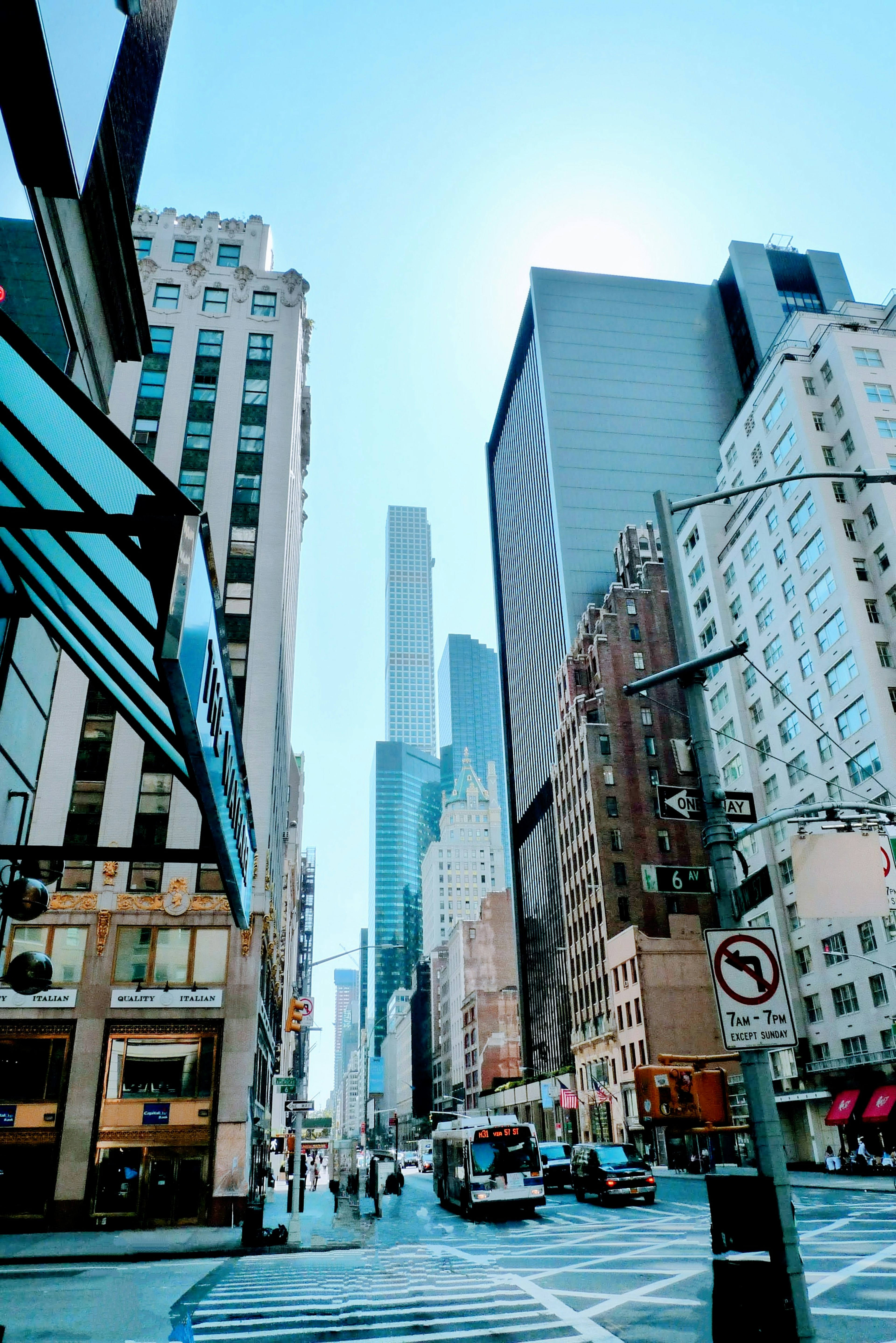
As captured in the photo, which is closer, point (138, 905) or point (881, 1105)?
point (138, 905)

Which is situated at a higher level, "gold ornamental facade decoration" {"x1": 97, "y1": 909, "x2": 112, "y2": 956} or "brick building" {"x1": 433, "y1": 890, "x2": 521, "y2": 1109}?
"brick building" {"x1": 433, "y1": 890, "x2": 521, "y2": 1109}

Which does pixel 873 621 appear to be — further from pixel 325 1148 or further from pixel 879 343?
pixel 325 1148

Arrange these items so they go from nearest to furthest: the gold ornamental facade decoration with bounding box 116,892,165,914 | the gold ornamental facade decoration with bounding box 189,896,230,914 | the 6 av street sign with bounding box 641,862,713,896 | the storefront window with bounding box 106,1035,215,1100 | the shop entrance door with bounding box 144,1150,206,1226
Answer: the 6 av street sign with bounding box 641,862,713,896, the shop entrance door with bounding box 144,1150,206,1226, the storefront window with bounding box 106,1035,215,1100, the gold ornamental facade decoration with bounding box 116,892,165,914, the gold ornamental facade decoration with bounding box 189,896,230,914

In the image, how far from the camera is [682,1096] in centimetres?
860

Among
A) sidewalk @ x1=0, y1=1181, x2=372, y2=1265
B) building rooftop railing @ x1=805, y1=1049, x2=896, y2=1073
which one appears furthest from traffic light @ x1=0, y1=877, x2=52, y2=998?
building rooftop railing @ x1=805, y1=1049, x2=896, y2=1073

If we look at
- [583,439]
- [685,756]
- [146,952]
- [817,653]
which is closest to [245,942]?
[146,952]

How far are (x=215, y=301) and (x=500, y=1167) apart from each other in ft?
152

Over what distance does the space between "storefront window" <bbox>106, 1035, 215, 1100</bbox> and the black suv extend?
14.6 m

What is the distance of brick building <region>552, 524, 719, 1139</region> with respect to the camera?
7844 cm

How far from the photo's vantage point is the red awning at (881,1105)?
144 feet

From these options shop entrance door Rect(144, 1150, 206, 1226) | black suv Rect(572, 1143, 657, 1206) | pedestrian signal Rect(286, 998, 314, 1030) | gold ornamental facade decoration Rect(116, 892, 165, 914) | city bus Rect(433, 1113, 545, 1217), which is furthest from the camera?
gold ornamental facade decoration Rect(116, 892, 165, 914)

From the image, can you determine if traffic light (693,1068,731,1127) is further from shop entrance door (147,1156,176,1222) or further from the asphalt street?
shop entrance door (147,1156,176,1222)

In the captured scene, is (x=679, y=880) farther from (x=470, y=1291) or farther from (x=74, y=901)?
(x=74, y=901)

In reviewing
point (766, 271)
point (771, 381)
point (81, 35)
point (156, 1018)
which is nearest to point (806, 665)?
point (771, 381)
